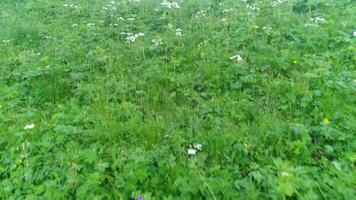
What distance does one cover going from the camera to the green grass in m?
2.65

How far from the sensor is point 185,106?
378 centimetres

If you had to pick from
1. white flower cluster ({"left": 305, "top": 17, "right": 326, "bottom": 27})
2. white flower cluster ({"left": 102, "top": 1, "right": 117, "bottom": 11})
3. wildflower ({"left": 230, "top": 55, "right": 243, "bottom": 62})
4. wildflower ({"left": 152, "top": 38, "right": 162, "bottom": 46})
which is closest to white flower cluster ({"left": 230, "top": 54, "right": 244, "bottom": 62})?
wildflower ({"left": 230, "top": 55, "right": 243, "bottom": 62})

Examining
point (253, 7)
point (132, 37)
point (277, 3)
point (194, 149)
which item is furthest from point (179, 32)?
point (194, 149)

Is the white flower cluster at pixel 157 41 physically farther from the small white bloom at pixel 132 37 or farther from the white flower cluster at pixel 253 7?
the white flower cluster at pixel 253 7

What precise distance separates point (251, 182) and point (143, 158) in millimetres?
954

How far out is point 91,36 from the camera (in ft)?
19.2

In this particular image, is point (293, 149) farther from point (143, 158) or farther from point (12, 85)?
point (12, 85)

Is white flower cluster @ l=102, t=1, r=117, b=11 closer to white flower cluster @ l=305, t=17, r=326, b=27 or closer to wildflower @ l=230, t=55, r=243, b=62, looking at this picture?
wildflower @ l=230, t=55, r=243, b=62

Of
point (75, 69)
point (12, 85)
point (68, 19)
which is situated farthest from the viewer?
point (68, 19)

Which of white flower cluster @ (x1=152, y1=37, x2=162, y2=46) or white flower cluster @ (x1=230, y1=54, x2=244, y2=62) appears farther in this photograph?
white flower cluster @ (x1=152, y1=37, x2=162, y2=46)

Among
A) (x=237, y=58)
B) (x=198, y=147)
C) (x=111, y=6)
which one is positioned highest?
(x=237, y=58)

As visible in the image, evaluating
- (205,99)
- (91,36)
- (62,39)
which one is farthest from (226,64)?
(62,39)

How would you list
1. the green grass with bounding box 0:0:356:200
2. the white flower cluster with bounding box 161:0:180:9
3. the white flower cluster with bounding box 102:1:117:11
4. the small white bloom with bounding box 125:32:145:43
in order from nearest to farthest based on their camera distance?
the green grass with bounding box 0:0:356:200 < the small white bloom with bounding box 125:32:145:43 < the white flower cluster with bounding box 161:0:180:9 < the white flower cluster with bounding box 102:1:117:11

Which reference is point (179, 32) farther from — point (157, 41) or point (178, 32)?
point (157, 41)
